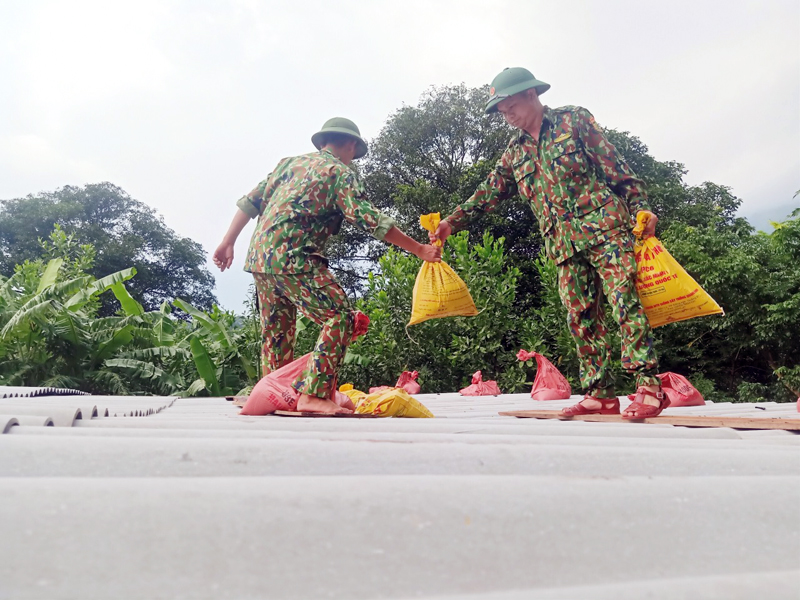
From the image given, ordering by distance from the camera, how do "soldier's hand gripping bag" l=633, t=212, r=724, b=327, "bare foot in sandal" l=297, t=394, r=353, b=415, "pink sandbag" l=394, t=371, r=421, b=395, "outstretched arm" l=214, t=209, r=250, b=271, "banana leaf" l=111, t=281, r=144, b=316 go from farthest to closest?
"banana leaf" l=111, t=281, r=144, b=316, "pink sandbag" l=394, t=371, r=421, b=395, "outstretched arm" l=214, t=209, r=250, b=271, "soldier's hand gripping bag" l=633, t=212, r=724, b=327, "bare foot in sandal" l=297, t=394, r=353, b=415

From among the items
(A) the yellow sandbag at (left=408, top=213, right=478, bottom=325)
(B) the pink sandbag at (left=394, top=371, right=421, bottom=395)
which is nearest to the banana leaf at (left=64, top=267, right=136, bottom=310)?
(B) the pink sandbag at (left=394, top=371, right=421, bottom=395)

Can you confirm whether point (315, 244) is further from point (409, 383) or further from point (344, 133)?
point (409, 383)

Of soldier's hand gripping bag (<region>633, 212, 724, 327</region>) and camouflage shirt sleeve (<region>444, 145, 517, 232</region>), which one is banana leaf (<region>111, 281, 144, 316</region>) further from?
soldier's hand gripping bag (<region>633, 212, 724, 327</region>)

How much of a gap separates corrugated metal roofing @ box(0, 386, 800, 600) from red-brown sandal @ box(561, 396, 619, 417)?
2166 mm

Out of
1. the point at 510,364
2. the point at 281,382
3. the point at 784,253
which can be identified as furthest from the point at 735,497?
the point at 784,253

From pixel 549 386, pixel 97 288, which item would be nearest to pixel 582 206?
pixel 549 386

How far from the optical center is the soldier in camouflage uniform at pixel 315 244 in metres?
3.07

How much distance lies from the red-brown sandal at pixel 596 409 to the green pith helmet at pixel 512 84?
1682mm

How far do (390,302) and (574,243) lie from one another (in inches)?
301

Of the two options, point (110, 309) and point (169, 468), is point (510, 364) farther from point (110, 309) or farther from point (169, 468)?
point (110, 309)

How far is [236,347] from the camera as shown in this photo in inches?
420

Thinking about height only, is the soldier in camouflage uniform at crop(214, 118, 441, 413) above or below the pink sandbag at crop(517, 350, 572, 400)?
above

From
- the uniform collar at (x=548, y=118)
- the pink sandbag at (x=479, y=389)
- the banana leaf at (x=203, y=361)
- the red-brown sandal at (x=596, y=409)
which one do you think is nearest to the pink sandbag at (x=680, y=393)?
the red-brown sandal at (x=596, y=409)

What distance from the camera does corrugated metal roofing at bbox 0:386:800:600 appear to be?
0.74 meters
